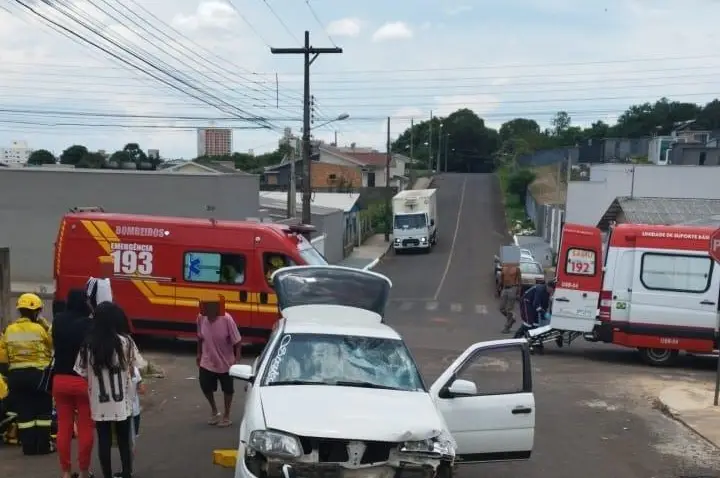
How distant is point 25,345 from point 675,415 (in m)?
8.87

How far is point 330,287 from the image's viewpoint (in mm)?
11492

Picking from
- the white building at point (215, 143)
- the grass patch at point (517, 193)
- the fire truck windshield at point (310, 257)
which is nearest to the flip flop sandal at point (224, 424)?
the fire truck windshield at point (310, 257)

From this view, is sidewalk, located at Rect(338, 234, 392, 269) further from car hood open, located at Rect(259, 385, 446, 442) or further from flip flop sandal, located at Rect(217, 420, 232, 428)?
car hood open, located at Rect(259, 385, 446, 442)

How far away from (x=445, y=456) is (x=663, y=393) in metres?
8.92

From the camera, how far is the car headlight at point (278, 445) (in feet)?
18.9

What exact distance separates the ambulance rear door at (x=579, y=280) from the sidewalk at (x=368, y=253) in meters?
22.6

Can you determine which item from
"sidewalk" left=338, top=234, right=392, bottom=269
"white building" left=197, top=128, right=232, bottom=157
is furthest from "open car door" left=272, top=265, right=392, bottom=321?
"white building" left=197, top=128, right=232, bottom=157

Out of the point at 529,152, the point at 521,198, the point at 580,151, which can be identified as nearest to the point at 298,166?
the point at 521,198

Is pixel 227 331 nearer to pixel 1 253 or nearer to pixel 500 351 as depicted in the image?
pixel 500 351

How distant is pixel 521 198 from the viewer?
7612cm

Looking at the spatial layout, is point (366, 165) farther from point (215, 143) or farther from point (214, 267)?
point (214, 267)

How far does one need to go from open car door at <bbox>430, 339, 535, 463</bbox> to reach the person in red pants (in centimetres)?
308

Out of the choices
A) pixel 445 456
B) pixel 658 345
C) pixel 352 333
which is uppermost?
pixel 352 333

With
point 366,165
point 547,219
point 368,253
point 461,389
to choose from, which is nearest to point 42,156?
point 366,165
